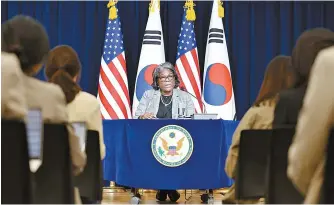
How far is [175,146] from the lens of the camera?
4.27m

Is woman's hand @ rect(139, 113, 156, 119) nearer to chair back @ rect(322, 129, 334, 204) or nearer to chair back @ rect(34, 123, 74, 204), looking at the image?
chair back @ rect(34, 123, 74, 204)

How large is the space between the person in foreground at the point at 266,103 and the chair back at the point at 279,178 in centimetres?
25

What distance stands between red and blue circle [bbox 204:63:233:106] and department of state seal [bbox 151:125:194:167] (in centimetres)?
207

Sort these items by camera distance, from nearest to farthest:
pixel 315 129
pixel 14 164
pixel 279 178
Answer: pixel 315 129, pixel 14 164, pixel 279 178

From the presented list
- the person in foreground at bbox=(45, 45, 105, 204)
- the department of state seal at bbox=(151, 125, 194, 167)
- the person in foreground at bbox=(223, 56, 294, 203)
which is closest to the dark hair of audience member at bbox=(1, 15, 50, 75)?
the person in foreground at bbox=(45, 45, 105, 204)

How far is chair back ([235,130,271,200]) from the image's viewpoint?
221 cm

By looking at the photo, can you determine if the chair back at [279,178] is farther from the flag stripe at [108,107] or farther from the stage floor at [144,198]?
the flag stripe at [108,107]

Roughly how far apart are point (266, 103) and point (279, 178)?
46 cm

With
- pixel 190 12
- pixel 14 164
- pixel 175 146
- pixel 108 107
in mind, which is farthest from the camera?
pixel 190 12

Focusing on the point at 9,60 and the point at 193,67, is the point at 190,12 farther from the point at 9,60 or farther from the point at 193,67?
the point at 9,60

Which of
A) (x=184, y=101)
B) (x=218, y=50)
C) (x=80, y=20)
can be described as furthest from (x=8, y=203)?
(x=80, y=20)

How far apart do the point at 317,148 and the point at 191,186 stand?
3089 millimetres

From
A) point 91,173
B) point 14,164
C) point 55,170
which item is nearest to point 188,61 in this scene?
point 91,173

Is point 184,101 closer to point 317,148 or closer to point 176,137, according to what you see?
point 176,137
